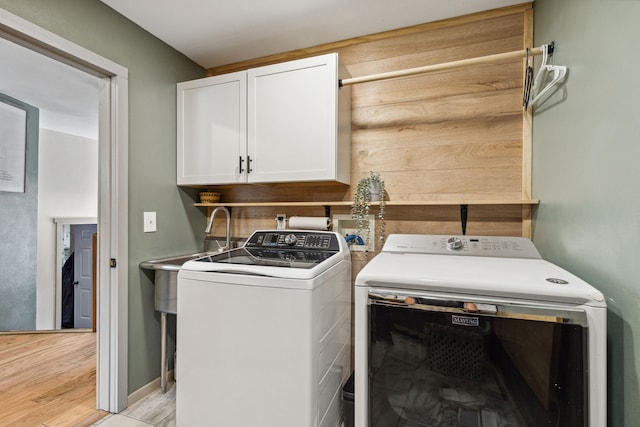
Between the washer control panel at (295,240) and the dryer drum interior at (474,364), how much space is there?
0.74 metres

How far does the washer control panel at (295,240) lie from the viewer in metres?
1.82

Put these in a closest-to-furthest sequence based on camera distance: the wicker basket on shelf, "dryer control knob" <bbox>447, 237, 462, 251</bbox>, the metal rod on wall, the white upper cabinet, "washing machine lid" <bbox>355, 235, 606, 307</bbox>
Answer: "washing machine lid" <bbox>355, 235, 606, 307</bbox> < the metal rod on wall < "dryer control knob" <bbox>447, 237, 462, 251</bbox> < the white upper cabinet < the wicker basket on shelf

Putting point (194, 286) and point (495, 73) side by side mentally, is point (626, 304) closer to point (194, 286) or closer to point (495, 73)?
point (495, 73)

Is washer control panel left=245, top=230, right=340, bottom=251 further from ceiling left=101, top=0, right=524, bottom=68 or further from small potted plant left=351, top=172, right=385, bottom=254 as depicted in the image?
ceiling left=101, top=0, right=524, bottom=68

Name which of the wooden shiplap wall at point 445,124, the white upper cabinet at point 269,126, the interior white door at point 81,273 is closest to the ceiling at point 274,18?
the wooden shiplap wall at point 445,124

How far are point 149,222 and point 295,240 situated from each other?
92 centimetres

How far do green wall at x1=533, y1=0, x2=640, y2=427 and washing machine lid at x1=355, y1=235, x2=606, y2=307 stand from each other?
0.28ft

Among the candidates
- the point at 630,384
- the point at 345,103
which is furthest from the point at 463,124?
the point at 630,384

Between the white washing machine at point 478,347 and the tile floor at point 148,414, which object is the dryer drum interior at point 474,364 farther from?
the tile floor at point 148,414

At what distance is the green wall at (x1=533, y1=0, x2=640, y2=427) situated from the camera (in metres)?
0.80

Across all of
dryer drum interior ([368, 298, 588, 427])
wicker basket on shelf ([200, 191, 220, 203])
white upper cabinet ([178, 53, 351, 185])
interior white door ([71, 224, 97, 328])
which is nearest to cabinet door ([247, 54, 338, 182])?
white upper cabinet ([178, 53, 351, 185])

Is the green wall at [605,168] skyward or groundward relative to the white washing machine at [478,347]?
skyward

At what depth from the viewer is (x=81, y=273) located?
12.8 feet

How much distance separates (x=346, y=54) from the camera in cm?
205
